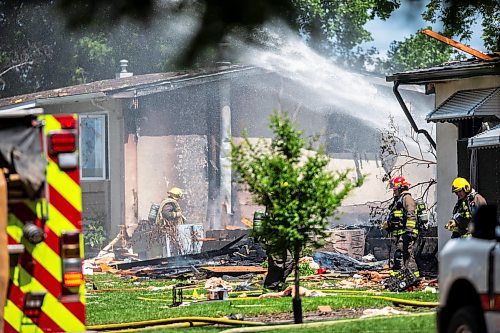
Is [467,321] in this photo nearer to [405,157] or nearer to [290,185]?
[290,185]

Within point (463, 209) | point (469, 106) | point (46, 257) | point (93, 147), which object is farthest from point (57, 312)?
point (93, 147)

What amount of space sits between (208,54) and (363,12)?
1.89 metres

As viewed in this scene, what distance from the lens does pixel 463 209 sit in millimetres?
16016

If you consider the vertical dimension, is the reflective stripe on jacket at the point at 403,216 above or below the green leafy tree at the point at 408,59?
below

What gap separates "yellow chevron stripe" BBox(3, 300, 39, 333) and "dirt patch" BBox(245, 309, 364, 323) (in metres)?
4.75

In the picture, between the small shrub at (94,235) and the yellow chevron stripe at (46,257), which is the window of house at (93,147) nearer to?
the small shrub at (94,235)

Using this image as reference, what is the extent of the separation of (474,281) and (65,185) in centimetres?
294

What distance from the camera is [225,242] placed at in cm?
2373

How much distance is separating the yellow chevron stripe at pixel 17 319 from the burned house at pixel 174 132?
64.8 feet

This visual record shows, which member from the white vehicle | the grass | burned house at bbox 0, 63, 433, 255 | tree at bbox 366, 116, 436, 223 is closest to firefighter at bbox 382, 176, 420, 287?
the grass

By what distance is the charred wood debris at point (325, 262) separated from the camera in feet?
61.3

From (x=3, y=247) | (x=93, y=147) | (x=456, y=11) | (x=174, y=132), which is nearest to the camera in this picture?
(x=456, y=11)

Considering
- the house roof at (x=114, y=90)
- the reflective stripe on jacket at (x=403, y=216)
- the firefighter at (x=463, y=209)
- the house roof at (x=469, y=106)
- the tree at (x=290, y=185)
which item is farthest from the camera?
the house roof at (x=114, y=90)

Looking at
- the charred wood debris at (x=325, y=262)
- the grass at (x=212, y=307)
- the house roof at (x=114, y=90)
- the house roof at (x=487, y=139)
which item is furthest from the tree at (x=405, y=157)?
the grass at (x=212, y=307)
